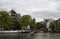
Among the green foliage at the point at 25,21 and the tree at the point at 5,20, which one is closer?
the tree at the point at 5,20

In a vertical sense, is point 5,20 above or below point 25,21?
above

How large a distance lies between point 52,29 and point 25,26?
47.5 m

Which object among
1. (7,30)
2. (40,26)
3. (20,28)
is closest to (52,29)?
(40,26)

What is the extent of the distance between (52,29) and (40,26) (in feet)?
62.3

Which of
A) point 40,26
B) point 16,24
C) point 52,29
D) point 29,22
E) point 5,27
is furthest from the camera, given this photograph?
point 40,26

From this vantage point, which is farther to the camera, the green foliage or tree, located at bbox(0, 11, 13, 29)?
the green foliage

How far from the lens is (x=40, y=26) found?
589 ft

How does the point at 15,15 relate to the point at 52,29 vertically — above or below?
above

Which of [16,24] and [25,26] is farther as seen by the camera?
[16,24]

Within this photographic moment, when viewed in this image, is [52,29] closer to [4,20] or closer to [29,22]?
[29,22]

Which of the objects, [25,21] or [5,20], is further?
[25,21]

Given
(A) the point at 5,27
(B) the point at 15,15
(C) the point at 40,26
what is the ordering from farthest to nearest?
(C) the point at 40,26, (B) the point at 15,15, (A) the point at 5,27

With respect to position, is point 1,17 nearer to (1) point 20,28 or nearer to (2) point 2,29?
(2) point 2,29

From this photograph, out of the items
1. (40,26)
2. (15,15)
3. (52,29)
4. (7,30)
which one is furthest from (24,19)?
(40,26)
